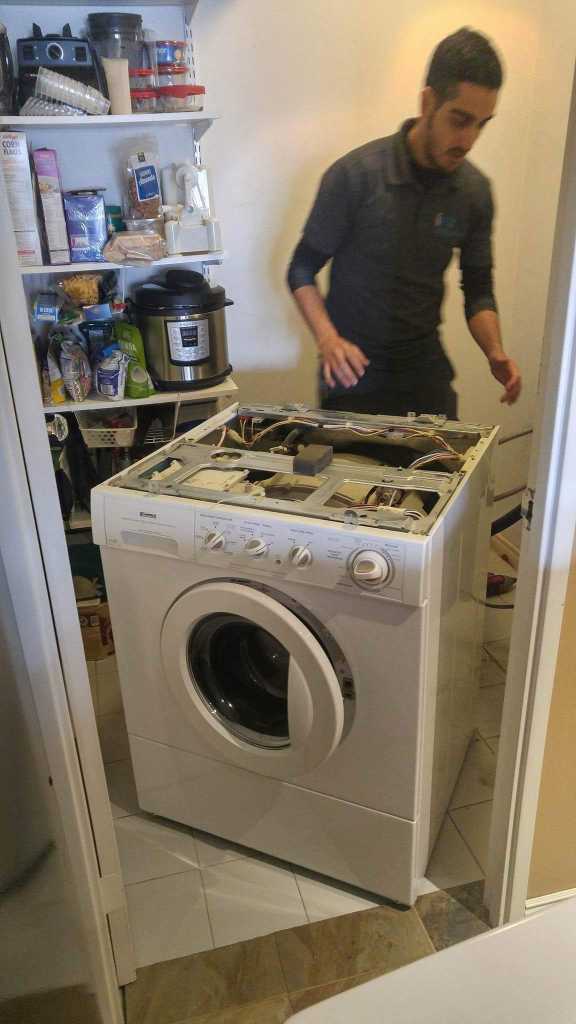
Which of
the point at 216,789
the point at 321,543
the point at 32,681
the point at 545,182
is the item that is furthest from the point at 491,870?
the point at 545,182

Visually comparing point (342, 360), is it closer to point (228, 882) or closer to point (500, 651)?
point (500, 651)

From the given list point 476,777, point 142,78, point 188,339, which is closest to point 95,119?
point 142,78

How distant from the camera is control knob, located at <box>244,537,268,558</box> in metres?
1.30

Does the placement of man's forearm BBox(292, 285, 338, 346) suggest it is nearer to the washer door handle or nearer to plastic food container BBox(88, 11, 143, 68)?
plastic food container BBox(88, 11, 143, 68)

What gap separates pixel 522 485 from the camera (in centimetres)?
249

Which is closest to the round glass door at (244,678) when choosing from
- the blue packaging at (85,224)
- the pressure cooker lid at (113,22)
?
the blue packaging at (85,224)

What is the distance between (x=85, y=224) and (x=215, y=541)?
3.97 ft

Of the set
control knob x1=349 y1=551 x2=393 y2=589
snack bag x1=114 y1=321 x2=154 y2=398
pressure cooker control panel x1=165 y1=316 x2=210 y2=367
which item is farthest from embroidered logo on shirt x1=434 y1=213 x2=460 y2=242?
control knob x1=349 y1=551 x2=393 y2=589

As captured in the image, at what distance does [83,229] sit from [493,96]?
119cm

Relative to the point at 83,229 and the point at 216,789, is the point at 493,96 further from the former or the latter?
the point at 216,789

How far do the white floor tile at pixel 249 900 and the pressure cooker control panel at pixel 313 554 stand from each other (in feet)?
2.44

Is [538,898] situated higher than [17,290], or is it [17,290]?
[17,290]

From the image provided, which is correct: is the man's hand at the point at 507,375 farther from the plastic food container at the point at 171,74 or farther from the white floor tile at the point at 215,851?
the white floor tile at the point at 215,851

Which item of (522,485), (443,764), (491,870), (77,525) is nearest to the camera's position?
(491,870)
